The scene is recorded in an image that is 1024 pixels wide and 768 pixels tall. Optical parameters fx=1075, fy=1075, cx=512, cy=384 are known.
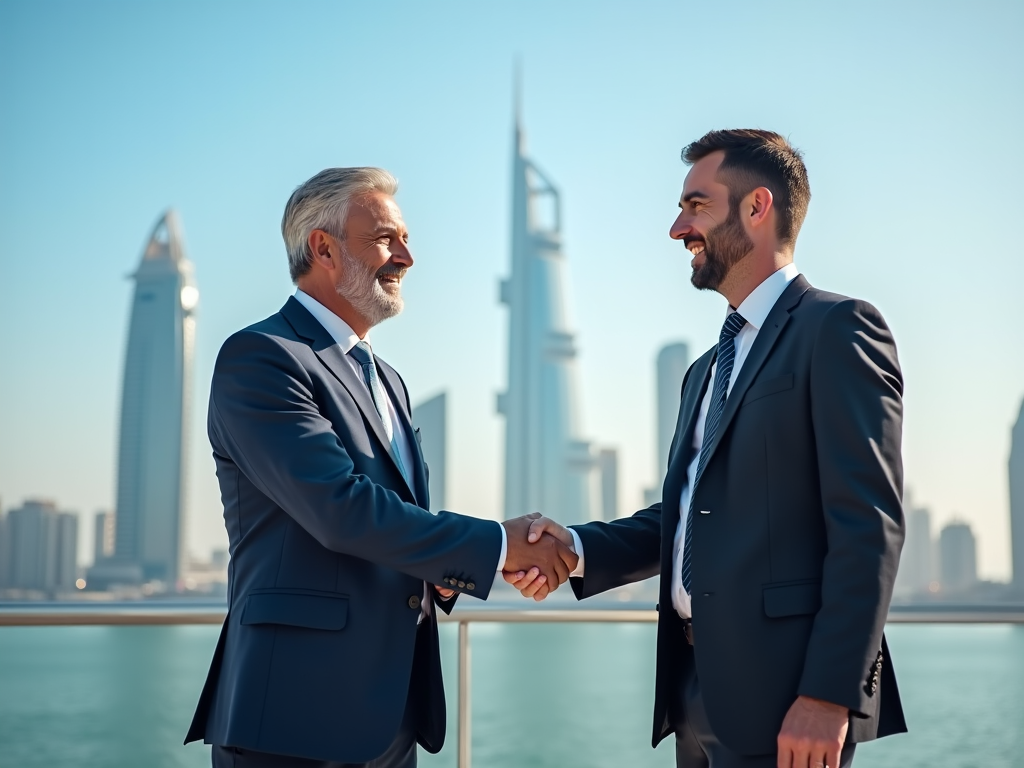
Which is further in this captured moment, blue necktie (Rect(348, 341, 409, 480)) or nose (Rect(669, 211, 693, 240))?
blue necktie (Rect(348, 341, 409, 480))

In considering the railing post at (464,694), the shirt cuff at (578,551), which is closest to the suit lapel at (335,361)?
the shirt cuff at (578,551)

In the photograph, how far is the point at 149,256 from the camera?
99.9 metres

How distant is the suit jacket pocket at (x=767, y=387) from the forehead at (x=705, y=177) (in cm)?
45

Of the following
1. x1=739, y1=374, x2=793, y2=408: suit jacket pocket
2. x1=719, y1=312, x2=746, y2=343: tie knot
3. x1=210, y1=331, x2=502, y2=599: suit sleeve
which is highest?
x1=719, y1=312, x2=746, y2=343: tie knot

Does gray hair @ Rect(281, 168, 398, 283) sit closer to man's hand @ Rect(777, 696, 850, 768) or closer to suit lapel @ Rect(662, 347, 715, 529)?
suit lapel @ Rect(662, 347, 715, 529)

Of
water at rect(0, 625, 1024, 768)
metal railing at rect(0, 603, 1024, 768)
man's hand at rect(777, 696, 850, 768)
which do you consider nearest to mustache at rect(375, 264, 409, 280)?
metal railing at rect(0, 603, 1024, 768)

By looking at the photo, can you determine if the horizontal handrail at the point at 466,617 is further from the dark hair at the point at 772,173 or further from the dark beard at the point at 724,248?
the dark hair at the point at 772,173

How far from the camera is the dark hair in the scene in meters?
2.18

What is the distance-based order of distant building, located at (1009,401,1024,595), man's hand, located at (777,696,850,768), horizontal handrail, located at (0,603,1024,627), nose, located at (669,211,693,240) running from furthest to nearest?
distant building, located at (1009,401,1024,595)
horizontal handrail, located at (0,603,1024,627)
nose, located at (669,211,693,240)
man's hand, located at (777,696,850,768)

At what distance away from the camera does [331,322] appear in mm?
2424

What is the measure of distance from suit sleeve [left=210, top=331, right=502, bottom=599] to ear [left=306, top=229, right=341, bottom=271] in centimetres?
31

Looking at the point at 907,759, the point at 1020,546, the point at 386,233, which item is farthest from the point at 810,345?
the point at 1020,546

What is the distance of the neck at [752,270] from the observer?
7.14ft

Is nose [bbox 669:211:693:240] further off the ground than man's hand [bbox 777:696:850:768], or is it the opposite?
nose [bbox 669:211:693:240]
